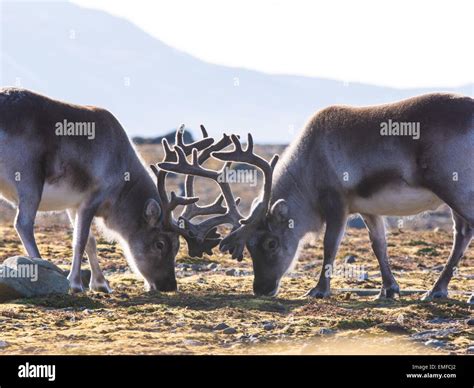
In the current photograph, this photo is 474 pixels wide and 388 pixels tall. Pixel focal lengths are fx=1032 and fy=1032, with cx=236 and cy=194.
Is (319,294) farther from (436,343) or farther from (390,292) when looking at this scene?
(436,343)

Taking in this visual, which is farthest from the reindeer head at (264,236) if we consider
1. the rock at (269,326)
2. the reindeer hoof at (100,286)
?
the rock at (269,326)

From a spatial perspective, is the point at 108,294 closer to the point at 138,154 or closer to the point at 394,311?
the point at 138,154

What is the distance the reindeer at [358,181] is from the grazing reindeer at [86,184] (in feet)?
2.95

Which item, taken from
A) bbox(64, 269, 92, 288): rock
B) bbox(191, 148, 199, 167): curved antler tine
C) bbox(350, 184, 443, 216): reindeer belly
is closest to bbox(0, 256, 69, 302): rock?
Result: bbox(64, 269, 92, 288): rock

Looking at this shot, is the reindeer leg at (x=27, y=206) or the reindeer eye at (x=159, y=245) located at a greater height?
the reindeer leg at (x=27, y=206)

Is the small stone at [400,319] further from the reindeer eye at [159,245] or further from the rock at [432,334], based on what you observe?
the reindeer eye at [159,245]

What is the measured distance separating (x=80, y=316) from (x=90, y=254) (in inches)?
138

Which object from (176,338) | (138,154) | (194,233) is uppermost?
(138,154)

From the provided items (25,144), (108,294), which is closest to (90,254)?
(108,294)

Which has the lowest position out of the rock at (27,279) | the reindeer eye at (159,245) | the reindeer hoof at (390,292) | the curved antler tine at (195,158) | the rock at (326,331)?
the rock at (326,331)

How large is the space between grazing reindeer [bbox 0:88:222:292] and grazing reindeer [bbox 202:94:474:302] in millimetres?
1047

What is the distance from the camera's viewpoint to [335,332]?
13.1 meters

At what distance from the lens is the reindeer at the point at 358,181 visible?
1590 centimetres

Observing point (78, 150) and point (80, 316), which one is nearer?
point (80, 316)
